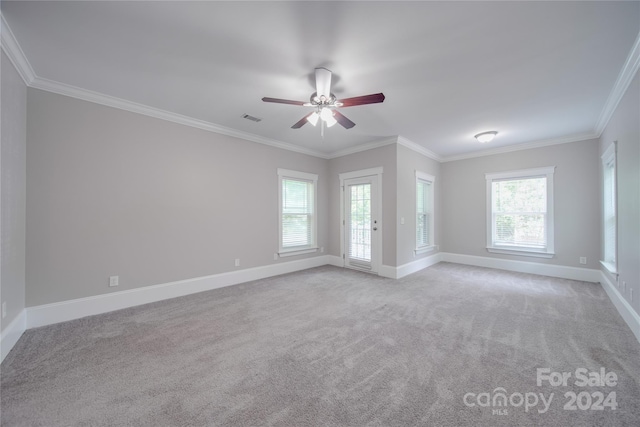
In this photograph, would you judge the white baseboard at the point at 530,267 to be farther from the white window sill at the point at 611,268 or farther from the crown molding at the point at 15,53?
the crown molding at the point at 15,53

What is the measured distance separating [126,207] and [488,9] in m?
4.24

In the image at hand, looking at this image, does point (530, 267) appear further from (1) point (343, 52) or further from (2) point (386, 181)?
(1) point (343, 52)

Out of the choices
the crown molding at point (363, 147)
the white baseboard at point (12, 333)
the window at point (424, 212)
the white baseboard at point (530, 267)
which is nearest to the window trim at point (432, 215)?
the window at point (424, 212)

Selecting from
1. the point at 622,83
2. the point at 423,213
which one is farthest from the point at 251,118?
the point at 622,83

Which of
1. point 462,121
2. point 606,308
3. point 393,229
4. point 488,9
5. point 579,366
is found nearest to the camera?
point 488,9

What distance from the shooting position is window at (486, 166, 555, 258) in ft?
15.5

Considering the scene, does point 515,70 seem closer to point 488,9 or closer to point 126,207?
point 488,9

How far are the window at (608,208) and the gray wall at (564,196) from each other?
0.42 meters

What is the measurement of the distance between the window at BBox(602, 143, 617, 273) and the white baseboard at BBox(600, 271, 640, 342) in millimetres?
279

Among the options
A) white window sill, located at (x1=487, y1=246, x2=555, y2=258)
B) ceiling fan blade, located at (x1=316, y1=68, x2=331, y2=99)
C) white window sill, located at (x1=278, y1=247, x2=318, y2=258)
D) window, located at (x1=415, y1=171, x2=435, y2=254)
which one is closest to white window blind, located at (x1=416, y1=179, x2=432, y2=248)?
window, located at (x1=415, y1=171, x2=435, y2=254)

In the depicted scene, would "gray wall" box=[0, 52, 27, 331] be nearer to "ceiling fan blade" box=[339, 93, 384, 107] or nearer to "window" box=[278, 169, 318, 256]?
"ceiling fan blade" box=[339, 93, 384, 107]

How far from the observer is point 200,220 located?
151 inches

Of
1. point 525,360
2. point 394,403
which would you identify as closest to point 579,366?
point 525,360

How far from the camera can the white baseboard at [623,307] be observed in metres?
2.41
